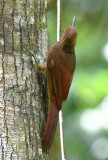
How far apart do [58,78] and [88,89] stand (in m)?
0.78

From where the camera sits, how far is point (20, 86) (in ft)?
9.25

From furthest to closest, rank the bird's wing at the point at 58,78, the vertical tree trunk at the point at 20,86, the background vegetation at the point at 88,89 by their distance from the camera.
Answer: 1. the background vegetation at the point at 88,89
2. the bird's wing at the point at 58,78
3. the vertical tree trunk at the point at 20,86

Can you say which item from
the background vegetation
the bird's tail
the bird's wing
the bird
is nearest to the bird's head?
Answer: the bird

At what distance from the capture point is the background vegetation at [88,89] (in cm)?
422

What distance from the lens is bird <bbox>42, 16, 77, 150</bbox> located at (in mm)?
3125

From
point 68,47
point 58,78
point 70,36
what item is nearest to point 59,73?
point 58,78

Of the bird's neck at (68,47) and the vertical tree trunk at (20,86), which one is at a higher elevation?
the bird's neck at (68,47)

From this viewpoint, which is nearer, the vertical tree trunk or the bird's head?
the vertical tree trunk

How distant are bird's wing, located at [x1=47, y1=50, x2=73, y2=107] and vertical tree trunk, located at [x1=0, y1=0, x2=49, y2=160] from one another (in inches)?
11.4

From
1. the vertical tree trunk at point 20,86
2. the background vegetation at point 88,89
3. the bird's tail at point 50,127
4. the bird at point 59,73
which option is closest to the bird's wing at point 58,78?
the bird at point 59,73

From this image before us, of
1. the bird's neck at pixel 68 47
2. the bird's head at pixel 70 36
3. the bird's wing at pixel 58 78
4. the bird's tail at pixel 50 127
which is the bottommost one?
the bird's tail at pixel 50 127

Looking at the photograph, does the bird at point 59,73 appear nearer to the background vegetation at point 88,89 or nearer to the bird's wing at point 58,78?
the bird's wing at point 58,78

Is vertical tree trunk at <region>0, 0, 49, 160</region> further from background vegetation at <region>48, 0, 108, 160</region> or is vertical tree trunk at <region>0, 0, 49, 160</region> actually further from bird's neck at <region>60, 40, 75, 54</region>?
background vegetation at <region>48, 0, 108, 160</region>

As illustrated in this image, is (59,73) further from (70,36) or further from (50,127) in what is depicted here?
(50,127)
